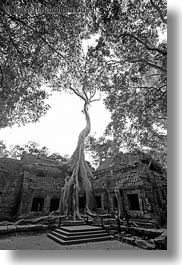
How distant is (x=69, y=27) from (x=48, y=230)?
599cm

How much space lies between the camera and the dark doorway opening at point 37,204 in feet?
25.0

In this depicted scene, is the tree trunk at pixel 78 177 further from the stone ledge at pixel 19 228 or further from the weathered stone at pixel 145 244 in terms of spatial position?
the weathered stone at pixel 145 244

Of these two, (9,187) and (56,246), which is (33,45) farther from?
(9,187)

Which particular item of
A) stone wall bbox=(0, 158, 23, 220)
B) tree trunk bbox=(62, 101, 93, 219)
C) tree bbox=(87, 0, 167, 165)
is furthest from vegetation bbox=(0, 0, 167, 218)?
stone wall bbox=(0, 158, 23, 220)

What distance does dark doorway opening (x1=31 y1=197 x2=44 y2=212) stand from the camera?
7616 millimetres

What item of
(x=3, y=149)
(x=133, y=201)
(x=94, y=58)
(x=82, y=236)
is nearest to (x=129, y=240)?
(x=82, y=236)

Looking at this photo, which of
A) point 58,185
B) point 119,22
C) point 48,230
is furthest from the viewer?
point 58,185

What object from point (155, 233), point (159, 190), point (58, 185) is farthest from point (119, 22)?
point (58, 185)

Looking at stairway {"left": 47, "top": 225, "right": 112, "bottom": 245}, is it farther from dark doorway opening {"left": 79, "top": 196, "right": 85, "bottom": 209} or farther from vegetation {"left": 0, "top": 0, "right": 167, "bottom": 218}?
dark doorway opening {"left": 79, "top": 196, "right": 85, "bottom": 209}

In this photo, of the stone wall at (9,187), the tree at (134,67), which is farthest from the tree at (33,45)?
the stone wall at (9,187)

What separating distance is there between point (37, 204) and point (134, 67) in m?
8.06

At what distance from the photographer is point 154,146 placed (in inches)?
170

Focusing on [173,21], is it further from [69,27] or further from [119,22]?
[69,27]

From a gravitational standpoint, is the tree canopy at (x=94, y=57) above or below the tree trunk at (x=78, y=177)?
above
